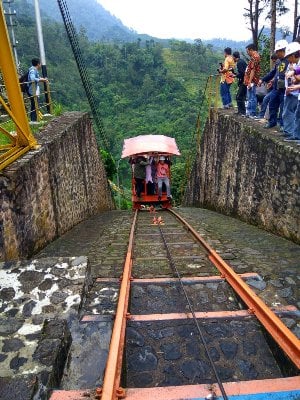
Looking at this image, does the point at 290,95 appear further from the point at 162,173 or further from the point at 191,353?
the point at 162,173

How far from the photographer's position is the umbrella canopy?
14594 mm

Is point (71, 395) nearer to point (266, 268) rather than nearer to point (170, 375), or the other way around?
point (170, 375)

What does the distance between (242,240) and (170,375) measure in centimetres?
448

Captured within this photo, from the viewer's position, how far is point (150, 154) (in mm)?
14781

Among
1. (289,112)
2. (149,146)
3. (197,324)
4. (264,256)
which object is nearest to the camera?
(197,324)

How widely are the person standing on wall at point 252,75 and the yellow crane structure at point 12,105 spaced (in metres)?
5.96

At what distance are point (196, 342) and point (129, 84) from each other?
54.5m

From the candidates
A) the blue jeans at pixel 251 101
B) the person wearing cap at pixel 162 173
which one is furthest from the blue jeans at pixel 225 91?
the person wearing cap at pixel 162 173

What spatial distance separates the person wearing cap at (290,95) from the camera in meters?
7.34

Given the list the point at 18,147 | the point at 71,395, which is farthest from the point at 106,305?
the point at 18,147

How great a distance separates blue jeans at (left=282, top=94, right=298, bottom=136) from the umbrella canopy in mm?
6832

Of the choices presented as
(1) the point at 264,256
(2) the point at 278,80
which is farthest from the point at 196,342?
(2) the point at 278,80

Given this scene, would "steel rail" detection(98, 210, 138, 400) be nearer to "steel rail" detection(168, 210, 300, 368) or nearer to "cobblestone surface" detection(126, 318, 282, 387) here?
"cobblestone surface" detection(126, 318, 282, 387)

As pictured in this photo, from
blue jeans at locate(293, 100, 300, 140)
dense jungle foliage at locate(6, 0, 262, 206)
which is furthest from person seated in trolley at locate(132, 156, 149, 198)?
dense jungle foliage at locate(6, 0, 262, 206)
